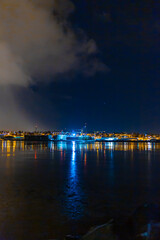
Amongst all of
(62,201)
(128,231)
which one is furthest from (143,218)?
(62,201)

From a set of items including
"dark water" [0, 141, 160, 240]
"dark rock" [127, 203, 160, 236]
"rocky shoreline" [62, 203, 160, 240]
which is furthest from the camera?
"dark water" [0, 141, 160, 240]

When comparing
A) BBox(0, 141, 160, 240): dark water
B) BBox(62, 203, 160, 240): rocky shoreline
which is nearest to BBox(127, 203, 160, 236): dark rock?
BBox(62, 203, 160, 240): rocky shoreline

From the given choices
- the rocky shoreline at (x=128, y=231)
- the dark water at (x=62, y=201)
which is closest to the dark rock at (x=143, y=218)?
the rocky shoreline at (x=128, y=231)

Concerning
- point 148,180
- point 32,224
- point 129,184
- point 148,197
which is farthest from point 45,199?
point 148,180

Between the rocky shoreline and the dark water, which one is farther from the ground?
the rocky shoreline

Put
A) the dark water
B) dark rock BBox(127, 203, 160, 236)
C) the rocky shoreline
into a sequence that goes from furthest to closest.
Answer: the dark water, dark rock BBox(127, 203, 160, 236), the rocky shoreline

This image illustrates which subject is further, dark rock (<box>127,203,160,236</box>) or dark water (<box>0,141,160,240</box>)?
dark water (<box>0,141,160,240</box>)

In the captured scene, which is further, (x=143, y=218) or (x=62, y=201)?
(x=62, y=201)

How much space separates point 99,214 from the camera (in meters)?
7.23

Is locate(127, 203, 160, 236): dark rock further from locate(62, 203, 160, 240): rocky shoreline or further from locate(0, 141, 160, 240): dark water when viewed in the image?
locate(0, 141, 160, 240): dark water

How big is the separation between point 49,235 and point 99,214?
2.02m

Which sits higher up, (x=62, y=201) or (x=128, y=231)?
(x=128, y=231)

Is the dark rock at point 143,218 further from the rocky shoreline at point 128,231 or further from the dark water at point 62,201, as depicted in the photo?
the dark water at point 62,201

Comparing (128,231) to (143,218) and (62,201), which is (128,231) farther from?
(62,201)
